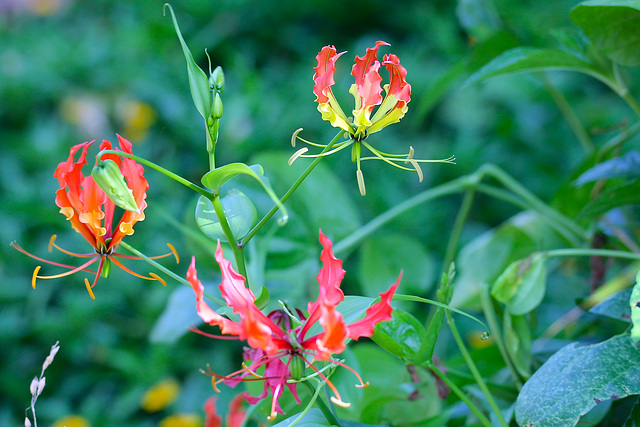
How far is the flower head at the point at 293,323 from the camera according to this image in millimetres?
300

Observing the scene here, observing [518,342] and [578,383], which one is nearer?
[578,383]

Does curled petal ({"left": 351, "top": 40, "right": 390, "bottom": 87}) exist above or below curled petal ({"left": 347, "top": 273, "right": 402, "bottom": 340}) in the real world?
above

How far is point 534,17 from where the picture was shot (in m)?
1.37

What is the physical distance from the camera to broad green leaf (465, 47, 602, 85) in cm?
56

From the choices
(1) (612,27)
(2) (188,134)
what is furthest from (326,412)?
(2) (188,134)

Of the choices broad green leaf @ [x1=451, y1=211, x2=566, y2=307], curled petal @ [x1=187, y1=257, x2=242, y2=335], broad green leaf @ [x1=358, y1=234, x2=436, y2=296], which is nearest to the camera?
curled petal @ [x1=187, y1=257, x2=242, y2=335]

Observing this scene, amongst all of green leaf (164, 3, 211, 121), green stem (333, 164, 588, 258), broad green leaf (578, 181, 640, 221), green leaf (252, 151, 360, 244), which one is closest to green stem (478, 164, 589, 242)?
green stem (333, 164, 588, 258)

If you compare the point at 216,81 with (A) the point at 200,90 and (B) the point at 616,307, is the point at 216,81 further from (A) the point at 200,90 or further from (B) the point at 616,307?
(B) the point at 616,307

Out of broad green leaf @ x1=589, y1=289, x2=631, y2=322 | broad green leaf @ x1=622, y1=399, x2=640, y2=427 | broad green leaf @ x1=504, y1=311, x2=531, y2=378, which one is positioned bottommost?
broad green leaf @ x1=504, y1=311, x2=531, y2=378

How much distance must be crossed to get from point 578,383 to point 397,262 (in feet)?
1.70

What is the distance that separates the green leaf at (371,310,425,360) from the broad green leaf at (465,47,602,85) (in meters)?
0.26

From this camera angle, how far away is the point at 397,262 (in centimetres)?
91

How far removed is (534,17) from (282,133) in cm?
68

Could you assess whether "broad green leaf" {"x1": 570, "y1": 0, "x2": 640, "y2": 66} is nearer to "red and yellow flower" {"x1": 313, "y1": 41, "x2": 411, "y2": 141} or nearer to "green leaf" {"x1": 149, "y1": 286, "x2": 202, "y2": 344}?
"red and yellow flower" {"x1": 313, "y1": 41, "x2": 411, "y2": 141}
